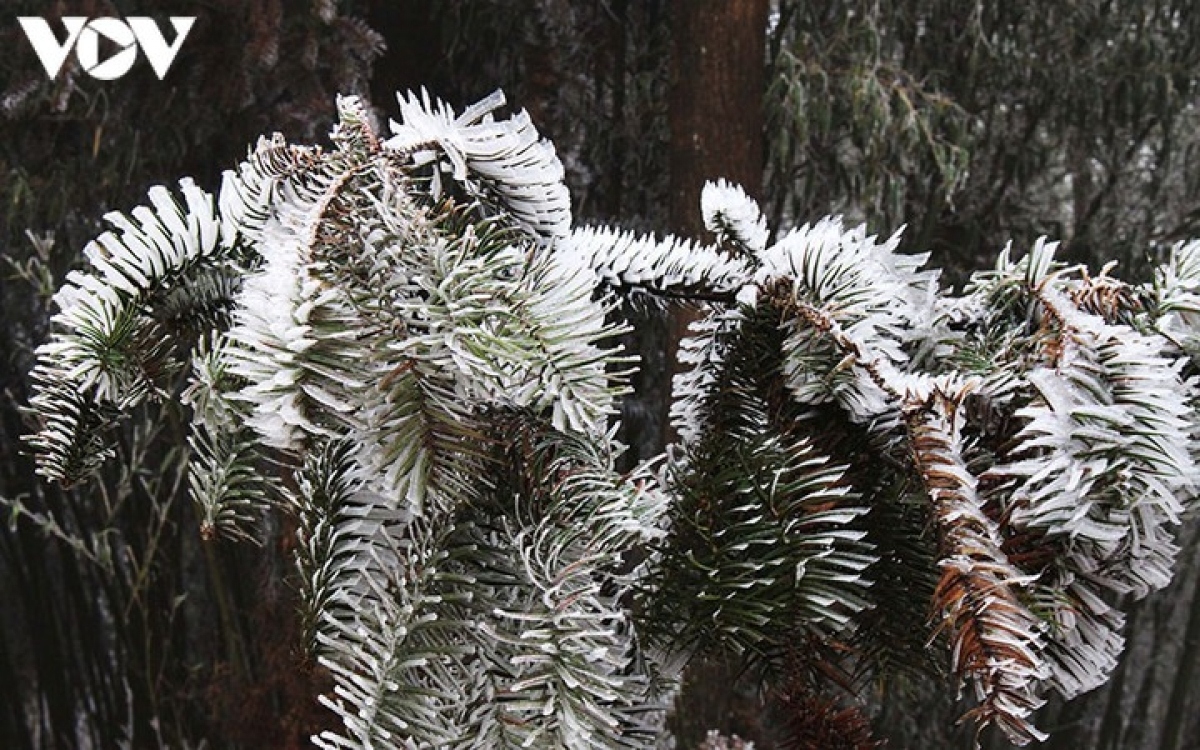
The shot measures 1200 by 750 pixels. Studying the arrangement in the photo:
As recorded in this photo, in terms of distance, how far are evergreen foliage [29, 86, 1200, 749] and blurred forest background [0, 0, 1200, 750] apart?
1.19m

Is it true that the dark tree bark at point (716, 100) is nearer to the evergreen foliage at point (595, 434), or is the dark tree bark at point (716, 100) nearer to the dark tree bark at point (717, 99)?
the dark tree bark at point (717, 99)

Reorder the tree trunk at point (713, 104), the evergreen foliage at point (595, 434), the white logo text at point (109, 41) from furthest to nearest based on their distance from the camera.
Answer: the tree trunk at point (713, 104), the white logo text at point (109, 41), the evergreen foliage at point (595, 434)

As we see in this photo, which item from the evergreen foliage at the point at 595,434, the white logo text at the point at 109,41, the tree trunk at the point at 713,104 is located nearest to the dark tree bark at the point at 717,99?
the tree trunk at the point at 713,104

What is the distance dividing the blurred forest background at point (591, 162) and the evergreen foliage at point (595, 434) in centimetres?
119

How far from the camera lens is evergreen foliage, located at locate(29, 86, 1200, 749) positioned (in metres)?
0.25

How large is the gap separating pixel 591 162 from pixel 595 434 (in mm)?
1597

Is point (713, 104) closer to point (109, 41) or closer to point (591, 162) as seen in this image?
point (591, 162)

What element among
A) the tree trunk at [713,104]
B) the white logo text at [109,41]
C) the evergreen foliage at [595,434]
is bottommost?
the evergreen foliage at [595,434]

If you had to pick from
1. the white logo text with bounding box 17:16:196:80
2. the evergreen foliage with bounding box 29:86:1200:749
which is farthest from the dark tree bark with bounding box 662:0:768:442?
the evergreen foliage with bounding box 29:86:1200:749

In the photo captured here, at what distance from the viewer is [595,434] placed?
0.32 metres

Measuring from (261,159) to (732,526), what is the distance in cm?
17

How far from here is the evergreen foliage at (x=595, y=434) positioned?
249 millimetres

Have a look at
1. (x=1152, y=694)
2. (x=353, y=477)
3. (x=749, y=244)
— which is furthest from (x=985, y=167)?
(x=353, y=477)

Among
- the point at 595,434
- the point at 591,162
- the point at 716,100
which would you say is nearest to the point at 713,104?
the point at 716,100
